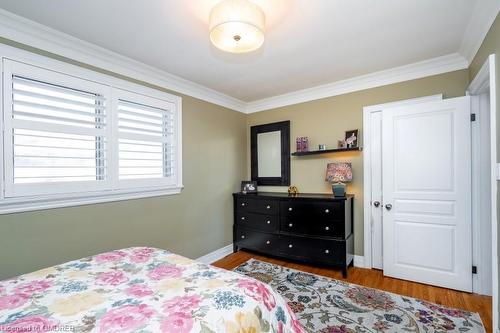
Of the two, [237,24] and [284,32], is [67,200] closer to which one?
[237,24]

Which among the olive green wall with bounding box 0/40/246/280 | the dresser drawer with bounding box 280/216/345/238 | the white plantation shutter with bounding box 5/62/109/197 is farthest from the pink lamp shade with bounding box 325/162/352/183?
the white plantation shutter with bounding box 5/62/109/197

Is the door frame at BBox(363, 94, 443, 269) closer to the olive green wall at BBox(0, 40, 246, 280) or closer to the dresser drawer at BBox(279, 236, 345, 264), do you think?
the dresser drawer at BBox(279, 236, 345, 264)

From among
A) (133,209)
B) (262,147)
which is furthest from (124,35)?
(262,147)

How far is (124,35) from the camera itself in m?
2.05

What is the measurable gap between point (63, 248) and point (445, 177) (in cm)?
374

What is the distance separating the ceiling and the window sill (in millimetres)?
1393

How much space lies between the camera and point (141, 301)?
3.43 ft

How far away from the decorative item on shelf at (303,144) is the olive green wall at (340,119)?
72 mm

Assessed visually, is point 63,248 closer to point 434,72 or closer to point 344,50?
point 344,50

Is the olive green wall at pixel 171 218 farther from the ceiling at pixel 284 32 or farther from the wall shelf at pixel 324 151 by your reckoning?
the wall shelf at pixel 324 151

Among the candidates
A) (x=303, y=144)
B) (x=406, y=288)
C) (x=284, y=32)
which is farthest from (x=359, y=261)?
(x=284, y=32)

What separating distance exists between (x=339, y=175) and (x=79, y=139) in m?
2.86

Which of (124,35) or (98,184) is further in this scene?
(98,184)

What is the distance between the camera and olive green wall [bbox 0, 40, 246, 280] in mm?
1884
